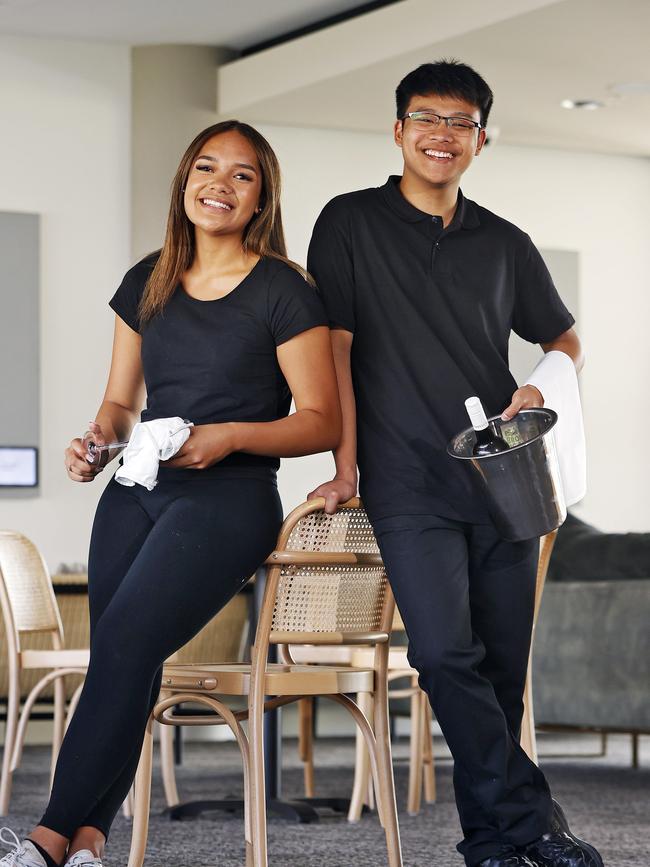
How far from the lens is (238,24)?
21.4 feet

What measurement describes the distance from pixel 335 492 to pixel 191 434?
0.31m

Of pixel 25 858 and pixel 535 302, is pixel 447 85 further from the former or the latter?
pixel 25 858

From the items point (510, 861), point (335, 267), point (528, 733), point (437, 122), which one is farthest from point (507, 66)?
point (510, 861)

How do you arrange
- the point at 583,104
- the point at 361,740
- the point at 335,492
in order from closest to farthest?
the point at 335,492 → the point at 361,740 → the point at 583,104

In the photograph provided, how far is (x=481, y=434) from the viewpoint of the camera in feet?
7.88

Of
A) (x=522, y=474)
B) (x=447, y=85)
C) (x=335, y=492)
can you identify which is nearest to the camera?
(x=522, y=474)

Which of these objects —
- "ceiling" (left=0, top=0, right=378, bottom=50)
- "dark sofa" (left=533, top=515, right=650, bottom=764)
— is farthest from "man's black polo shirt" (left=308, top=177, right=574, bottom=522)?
"ceiling" (left=0, top=0, right=378, bottom=50)

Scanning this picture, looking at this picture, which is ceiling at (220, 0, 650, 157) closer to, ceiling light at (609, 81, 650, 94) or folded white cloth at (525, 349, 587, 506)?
ceiling light at (609, 81, 650, 94)

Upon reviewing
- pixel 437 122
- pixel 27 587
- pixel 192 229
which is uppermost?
pixel 437 122

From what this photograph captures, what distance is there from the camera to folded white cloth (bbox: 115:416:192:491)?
2.21 metres

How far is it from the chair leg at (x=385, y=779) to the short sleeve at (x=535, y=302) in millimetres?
725

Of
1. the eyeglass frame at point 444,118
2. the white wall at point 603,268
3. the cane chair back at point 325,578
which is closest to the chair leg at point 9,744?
the cane chair back at point 325,578

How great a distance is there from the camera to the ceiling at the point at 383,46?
5.70 meters

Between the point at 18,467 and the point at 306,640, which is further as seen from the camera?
the point at 18,467
